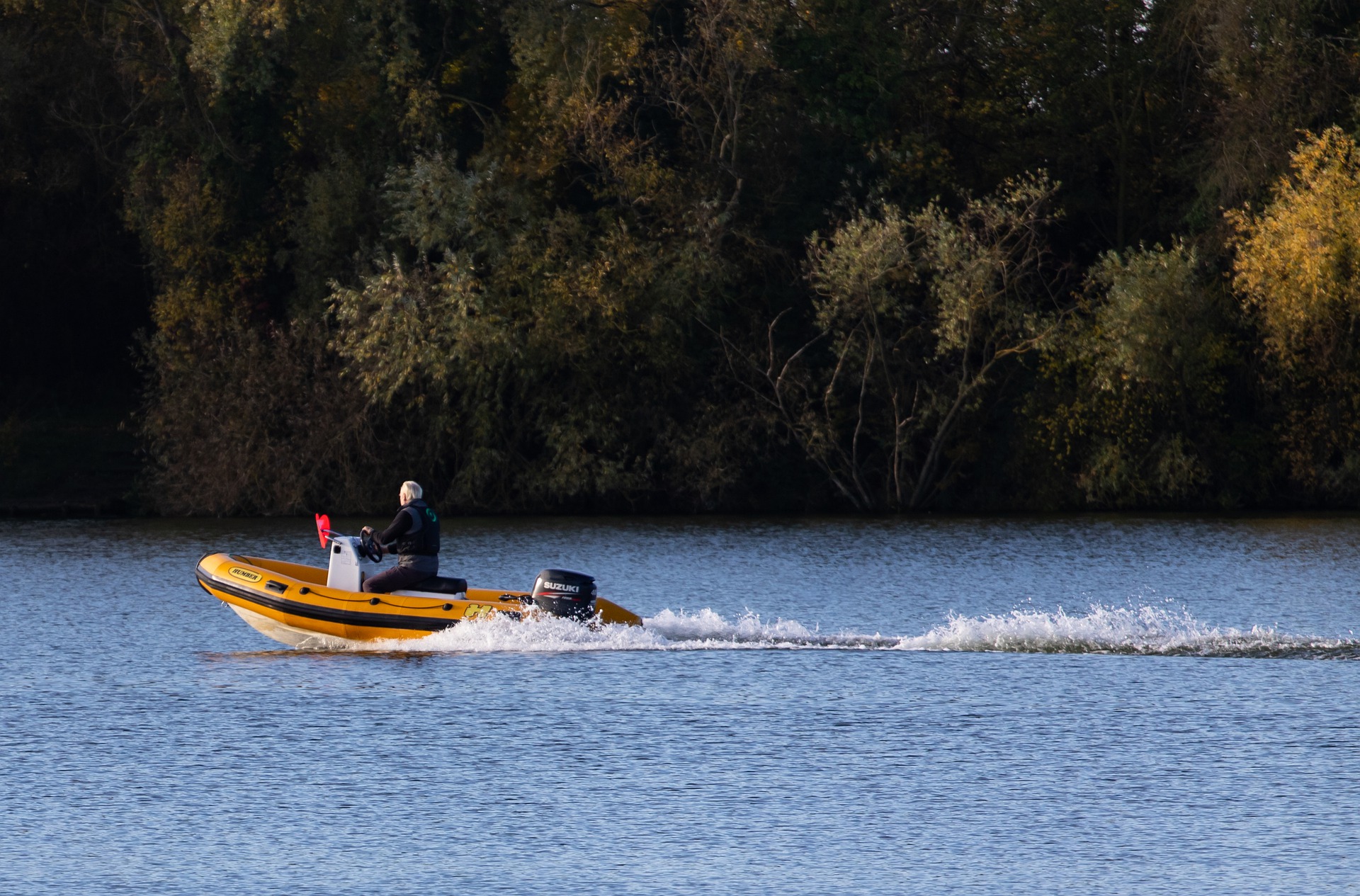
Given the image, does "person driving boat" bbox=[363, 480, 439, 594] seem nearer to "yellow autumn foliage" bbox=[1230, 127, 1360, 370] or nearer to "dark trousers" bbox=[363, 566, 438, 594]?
"dark trousers" bbox=[363, 566, 438, 594]

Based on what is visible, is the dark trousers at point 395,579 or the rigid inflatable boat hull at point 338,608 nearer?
the rigid inflatable boat hull at point 338,608

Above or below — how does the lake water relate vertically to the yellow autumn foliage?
below

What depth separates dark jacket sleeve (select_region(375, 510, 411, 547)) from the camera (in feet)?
60.8

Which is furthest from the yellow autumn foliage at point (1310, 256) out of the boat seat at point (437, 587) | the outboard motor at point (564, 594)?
the boat seat at point (437, 587)

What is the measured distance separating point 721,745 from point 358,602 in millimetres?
5729

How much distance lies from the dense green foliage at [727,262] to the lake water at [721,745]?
40.7ft

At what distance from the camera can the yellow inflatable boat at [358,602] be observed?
1822 centimetres

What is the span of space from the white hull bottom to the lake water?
0.29 meters

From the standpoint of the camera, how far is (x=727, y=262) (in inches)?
1511

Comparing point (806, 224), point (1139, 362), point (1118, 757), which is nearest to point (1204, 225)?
point (1139, 362)

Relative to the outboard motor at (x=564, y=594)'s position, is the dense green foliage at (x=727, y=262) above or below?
above

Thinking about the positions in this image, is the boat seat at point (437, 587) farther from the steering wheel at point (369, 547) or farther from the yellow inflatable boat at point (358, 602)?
the steering wheel at point (369, 547)

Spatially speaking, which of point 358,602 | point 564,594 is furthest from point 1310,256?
point 358,602

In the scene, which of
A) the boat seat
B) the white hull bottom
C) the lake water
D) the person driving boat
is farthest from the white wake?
the person driving boat
